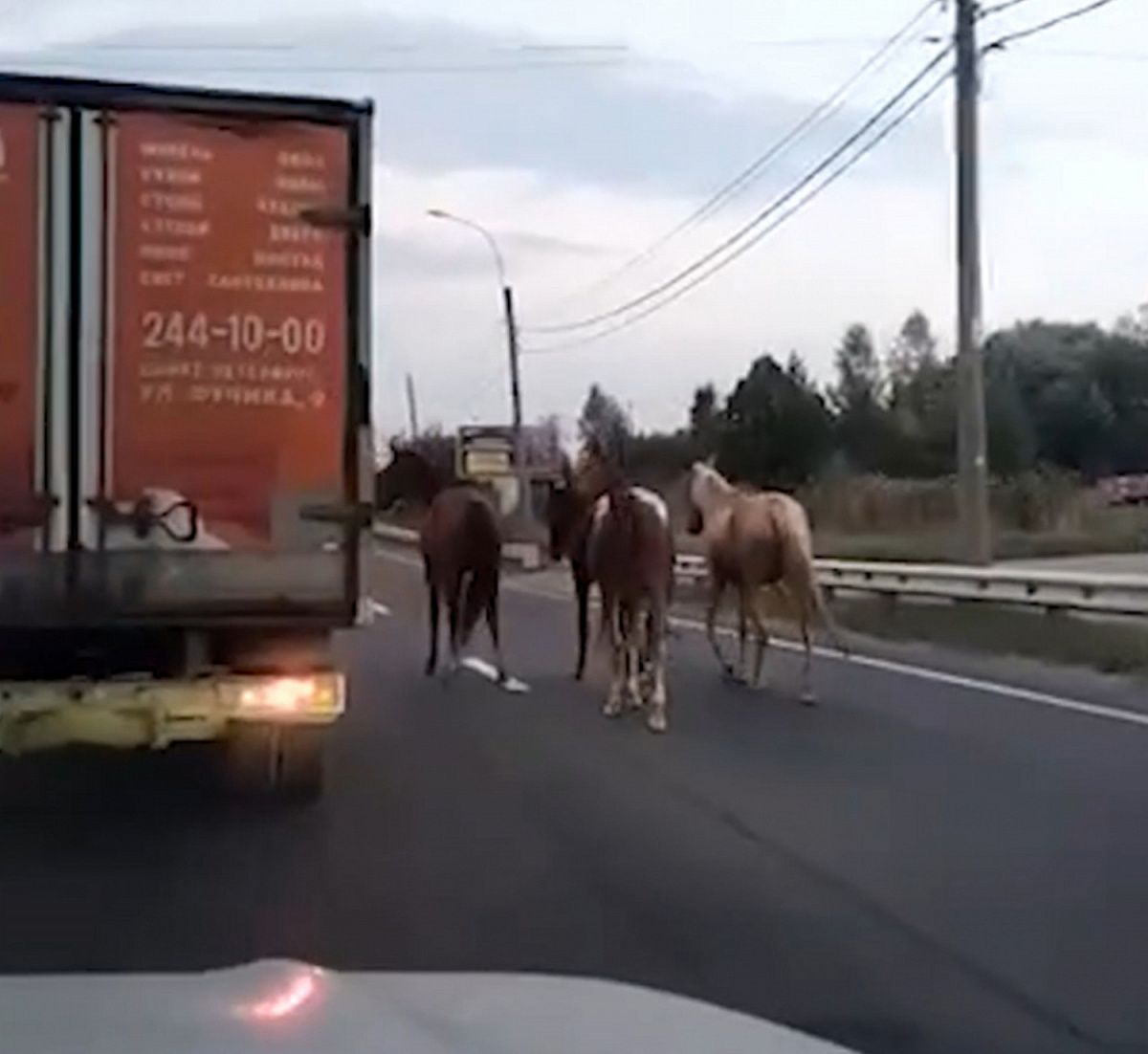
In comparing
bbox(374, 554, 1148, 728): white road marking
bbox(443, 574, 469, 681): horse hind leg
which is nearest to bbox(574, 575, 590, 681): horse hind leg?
bbox(443, 574, 469, 681): horse hind leg

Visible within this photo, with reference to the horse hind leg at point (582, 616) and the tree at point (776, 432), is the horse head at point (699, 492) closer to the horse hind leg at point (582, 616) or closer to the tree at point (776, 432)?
the horse hind leg at point (582, 616)

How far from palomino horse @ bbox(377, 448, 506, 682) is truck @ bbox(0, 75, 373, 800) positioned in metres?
9.77

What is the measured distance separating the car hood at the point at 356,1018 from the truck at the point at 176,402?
7530 millimetres

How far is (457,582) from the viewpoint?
22188 mm

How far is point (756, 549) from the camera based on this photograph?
21.0 meters

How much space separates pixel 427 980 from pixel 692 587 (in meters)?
37.2

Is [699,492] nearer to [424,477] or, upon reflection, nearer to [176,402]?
[424,477]

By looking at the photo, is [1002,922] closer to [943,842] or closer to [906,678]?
[943,842]

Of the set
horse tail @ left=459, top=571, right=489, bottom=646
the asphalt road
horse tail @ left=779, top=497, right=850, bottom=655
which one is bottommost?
the asphalt road

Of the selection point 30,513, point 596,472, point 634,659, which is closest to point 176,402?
point 30,513

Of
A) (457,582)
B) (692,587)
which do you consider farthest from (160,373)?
(692,587)

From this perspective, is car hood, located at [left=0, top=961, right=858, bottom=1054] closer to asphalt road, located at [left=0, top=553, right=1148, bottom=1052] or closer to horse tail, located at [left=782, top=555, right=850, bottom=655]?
asphalt road, located at [left=0, top=553, right=1148, bottom=1052]

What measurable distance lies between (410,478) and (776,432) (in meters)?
62.6

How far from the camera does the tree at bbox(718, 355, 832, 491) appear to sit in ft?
269
